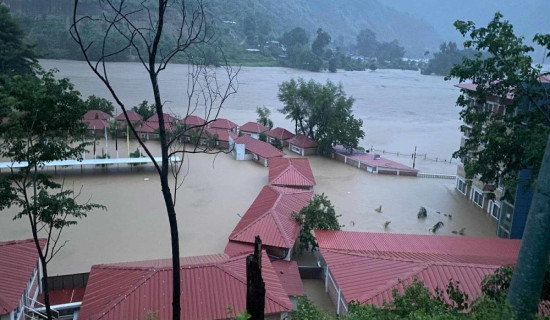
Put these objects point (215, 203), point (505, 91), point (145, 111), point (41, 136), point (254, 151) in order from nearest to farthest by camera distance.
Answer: point (41, 136) → point (505, 91) → point (215, 203) → point (254, 151) → point (145, 111)

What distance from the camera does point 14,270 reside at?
8.23m

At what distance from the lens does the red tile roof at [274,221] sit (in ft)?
37.0

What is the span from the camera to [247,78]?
187ft

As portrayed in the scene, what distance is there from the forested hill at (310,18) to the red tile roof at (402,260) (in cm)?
5007

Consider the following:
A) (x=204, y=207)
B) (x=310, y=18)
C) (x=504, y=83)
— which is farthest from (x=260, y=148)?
(x=310, y=18)

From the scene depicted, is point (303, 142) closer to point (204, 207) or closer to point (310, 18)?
point (204, 207)

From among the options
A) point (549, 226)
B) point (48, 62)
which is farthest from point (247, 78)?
point (549, 226)

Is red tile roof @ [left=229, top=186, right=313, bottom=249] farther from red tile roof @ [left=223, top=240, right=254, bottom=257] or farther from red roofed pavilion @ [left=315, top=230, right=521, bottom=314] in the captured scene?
red roofed pavilion @ [left=315, top=230, right=521, bottom=314]

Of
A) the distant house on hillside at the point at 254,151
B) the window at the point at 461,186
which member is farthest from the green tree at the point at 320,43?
the window at the point at 461,186

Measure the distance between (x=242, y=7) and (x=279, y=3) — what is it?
93.7 ft

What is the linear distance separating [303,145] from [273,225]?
13833 millimetres

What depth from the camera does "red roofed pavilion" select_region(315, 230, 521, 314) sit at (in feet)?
27.2

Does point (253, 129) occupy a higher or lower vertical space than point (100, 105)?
lower

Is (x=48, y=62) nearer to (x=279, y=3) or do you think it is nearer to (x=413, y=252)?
(x=413, y=252)
